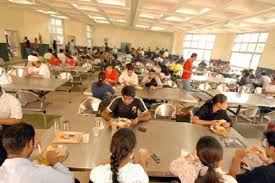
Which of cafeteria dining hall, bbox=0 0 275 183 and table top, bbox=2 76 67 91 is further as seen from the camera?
table top, bbox=2 76 67 91

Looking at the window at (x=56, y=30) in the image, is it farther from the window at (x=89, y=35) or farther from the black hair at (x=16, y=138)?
the black hair at (x=16, y=138)

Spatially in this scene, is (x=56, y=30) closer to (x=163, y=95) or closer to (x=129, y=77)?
(x=129, y=77)

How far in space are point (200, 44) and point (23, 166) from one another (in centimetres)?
1754

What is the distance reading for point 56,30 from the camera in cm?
1537

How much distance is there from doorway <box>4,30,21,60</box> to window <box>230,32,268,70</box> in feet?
45.2

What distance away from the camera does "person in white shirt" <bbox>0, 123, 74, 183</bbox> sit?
3.99ft

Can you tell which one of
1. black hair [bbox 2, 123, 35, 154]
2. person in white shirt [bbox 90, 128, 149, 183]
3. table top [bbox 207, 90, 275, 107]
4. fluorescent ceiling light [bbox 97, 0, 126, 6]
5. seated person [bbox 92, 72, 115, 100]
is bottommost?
table top [bbox 207, 90, 275, 107]

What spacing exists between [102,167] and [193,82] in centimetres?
648

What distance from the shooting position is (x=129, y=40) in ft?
66.9

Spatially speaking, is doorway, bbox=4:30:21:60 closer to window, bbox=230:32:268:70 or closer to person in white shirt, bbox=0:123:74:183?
person in white shirt, bbox=0:123:74:183

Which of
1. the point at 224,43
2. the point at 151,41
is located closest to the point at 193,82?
the point at 224,43

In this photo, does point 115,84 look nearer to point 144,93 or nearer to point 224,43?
point 144,93

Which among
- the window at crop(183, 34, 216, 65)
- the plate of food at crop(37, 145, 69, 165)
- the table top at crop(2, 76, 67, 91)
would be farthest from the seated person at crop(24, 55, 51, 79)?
the window at crop(183, 34, 216, 65)

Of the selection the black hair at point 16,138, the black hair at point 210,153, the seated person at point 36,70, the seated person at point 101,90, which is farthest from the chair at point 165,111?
the seated person at point 36,70
